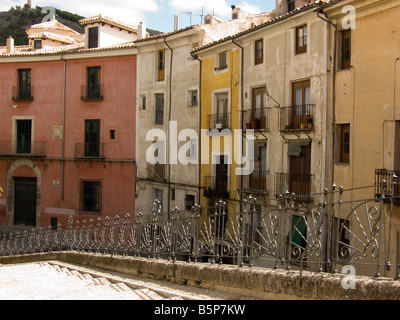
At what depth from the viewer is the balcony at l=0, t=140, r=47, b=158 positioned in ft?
101

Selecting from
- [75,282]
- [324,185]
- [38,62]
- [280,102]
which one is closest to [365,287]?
[75,282]

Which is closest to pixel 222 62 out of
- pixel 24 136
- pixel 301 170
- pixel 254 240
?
pixel 301 170

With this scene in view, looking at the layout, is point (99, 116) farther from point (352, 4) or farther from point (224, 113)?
point (352, 4)

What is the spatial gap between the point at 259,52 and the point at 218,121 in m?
3.95

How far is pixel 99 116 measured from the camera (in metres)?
29.6

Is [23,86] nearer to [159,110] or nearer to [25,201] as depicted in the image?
[25,201]

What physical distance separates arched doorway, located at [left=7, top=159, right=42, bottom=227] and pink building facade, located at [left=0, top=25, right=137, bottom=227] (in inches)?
2.5

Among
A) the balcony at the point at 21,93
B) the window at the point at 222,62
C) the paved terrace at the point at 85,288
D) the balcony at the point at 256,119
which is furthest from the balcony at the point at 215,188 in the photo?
the balcony at the point at 21,93

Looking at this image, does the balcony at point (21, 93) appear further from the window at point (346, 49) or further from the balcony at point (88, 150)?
the window at point (346, 49)

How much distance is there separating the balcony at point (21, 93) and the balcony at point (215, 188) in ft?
47.4

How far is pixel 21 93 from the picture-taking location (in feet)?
104

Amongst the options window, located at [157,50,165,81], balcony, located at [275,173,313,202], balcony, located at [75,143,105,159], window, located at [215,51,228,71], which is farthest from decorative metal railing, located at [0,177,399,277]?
window, located at [157,50,165,81]

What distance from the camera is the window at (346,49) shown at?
54.0 ft
